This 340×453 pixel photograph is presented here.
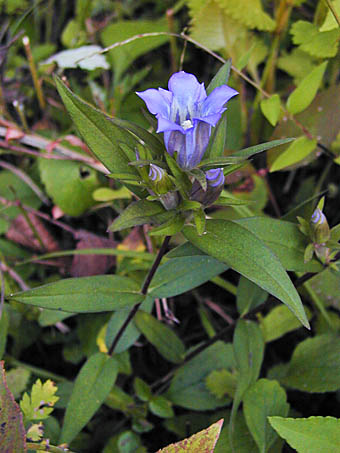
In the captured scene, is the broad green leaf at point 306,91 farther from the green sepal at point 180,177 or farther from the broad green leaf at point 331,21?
the green sepal at point 180,177

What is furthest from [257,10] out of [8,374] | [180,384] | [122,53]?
[8,374]

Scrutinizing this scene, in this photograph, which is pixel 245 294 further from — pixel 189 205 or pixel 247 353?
pixel 189 205

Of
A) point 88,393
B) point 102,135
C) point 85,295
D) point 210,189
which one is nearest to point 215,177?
point 210,189

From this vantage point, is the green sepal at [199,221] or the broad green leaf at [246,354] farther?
the broad green leaf at [246,354]

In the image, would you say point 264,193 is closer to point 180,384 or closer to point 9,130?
point 180,384

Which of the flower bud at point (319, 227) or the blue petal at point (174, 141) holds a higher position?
the blue petal at point (174, 141)

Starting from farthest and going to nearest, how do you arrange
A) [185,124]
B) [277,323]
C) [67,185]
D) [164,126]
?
1. [67,185]
2. [277,323]
3. [185,124]
4. [164,126]

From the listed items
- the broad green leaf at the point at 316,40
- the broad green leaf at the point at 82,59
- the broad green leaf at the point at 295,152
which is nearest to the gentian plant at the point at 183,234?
the broad green leaf at the point at 295,152
